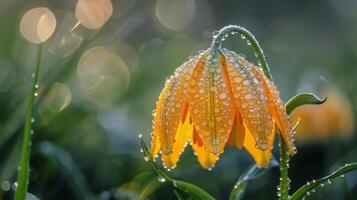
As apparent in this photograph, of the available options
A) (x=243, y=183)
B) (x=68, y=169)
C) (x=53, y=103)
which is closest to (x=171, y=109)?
(x=243, y=183)

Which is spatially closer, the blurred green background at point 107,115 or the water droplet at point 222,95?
the water droplet at point 222,95

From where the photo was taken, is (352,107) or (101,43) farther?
(101,43)

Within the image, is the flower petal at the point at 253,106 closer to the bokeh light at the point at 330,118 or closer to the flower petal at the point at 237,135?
the flower petal at the point at 237,135

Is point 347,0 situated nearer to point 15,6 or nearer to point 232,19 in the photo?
point 232,19

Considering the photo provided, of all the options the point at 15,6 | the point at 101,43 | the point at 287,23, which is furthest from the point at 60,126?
the point at 287,23

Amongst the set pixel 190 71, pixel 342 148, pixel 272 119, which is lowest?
pixel 342 148

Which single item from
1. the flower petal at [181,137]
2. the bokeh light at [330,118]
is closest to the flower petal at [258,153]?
the flower petal at [181,137]

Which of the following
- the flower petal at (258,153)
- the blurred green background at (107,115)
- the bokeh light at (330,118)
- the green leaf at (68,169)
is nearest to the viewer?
the flower petal at (258,153)
